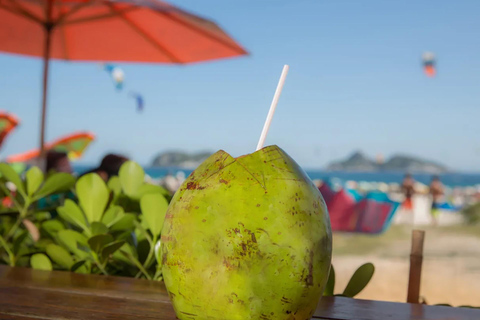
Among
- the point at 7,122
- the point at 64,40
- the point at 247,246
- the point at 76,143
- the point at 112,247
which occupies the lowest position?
the point at 76,143

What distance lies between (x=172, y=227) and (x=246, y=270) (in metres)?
0.11

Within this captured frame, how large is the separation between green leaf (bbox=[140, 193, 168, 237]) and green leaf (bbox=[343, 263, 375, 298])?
347 mm

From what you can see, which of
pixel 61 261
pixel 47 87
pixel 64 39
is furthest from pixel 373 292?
pixel 61 261

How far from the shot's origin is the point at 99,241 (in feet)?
2.91

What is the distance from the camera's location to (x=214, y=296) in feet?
1.96

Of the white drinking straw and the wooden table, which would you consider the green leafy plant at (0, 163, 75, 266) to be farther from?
the white drinking straw

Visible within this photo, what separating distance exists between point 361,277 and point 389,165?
80.1 m

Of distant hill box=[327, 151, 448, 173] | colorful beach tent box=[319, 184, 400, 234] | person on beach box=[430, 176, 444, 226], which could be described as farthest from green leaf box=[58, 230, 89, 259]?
distant hill box=[327, 151, 448, 173]

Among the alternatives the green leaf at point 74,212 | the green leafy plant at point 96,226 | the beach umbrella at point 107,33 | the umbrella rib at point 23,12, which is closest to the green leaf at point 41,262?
the green leafy plant at point 96,226

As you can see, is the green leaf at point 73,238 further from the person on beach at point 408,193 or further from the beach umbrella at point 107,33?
the person on beach at point 408,193

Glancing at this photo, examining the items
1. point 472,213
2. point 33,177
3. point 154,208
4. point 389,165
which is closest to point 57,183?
point 33,177

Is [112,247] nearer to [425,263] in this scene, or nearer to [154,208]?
[154,208]

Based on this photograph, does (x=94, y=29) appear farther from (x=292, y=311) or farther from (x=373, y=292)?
(x=292, y=311)

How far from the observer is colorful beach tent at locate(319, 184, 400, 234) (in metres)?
9.45
